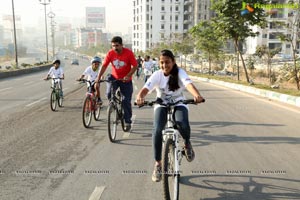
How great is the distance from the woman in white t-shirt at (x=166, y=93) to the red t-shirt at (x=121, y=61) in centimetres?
284

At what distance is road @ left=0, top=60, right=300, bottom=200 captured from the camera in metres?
4.32

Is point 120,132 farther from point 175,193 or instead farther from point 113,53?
point 175,193

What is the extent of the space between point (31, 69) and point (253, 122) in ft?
114

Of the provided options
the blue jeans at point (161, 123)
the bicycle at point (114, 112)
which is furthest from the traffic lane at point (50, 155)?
the blue jeans at point (161, 123)

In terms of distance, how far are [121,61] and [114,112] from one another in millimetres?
1152

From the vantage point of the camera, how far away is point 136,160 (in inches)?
218

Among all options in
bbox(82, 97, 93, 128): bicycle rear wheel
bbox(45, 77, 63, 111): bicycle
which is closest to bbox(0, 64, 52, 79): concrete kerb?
bbox(45, 77, 63, 111): bicycle

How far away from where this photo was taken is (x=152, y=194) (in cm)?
421

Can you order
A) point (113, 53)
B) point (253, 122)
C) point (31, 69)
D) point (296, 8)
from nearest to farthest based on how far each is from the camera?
point (113, 53) < point (253, 122) < point (296, 8) < point (31, 69)

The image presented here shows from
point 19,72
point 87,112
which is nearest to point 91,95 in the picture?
point 87,112

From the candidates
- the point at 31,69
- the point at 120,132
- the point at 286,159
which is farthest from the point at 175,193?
the point at 31,69

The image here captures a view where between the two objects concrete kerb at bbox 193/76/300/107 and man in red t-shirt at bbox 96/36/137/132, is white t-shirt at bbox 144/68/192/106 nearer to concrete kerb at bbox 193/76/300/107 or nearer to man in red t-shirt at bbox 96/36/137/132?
Result: man in red t-shirt at bbox 96/36/137/132

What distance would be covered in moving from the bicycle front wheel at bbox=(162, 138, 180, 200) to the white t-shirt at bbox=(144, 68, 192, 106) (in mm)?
783

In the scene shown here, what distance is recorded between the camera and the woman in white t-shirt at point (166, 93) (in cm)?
424
